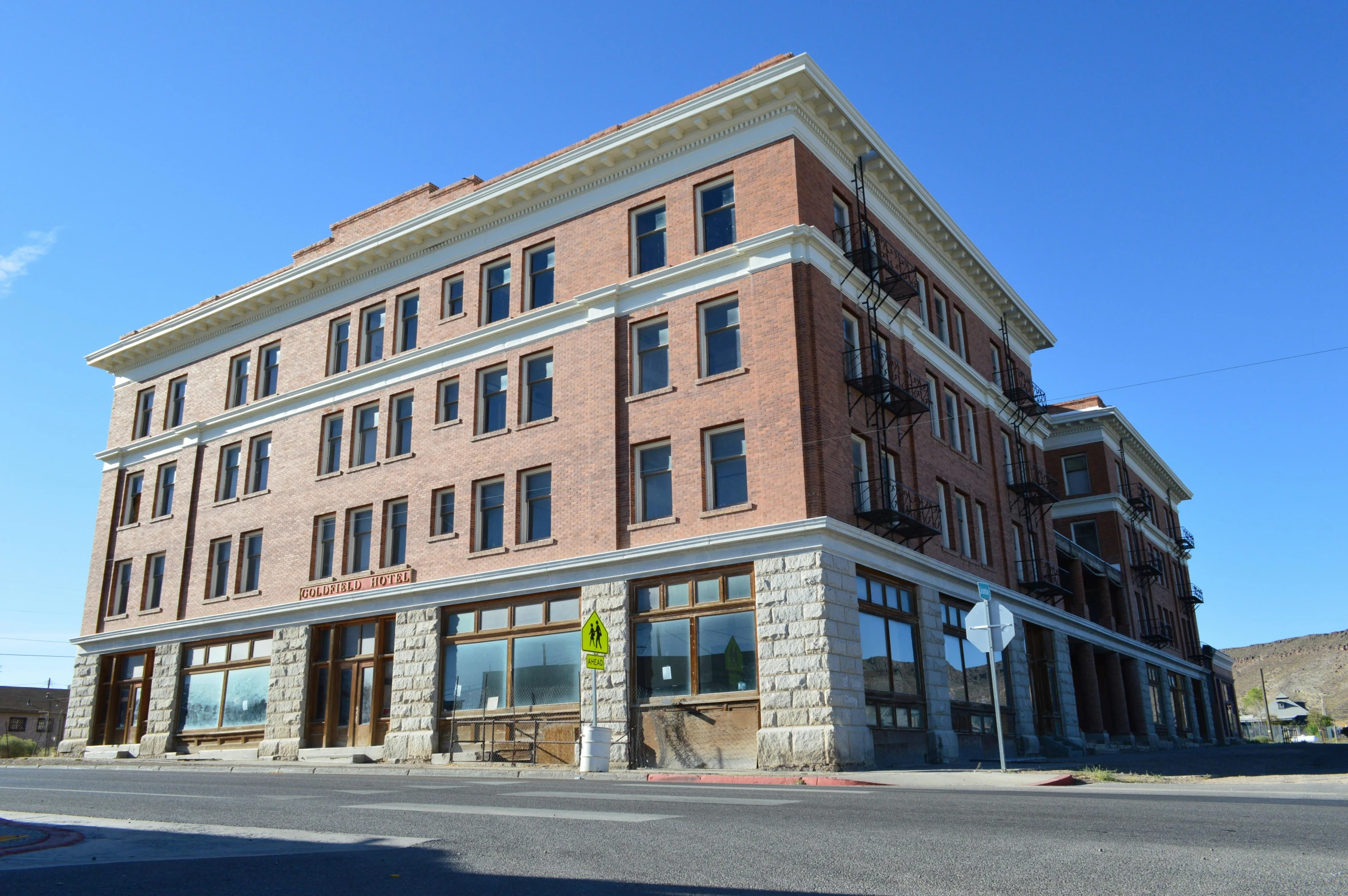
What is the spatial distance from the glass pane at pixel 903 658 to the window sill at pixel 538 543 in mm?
8647

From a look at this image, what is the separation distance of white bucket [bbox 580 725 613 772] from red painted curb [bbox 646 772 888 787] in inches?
53.3

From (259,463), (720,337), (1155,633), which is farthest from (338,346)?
(1155,633)

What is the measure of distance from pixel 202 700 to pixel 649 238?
67.4 ft

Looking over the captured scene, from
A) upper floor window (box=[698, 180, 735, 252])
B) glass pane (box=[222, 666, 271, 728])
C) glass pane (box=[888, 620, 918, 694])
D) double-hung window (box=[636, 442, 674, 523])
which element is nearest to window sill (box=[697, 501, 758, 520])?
double-hung window (box=[636, 442, 674, 523])

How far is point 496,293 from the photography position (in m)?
30.0

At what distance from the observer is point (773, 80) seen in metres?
24.5

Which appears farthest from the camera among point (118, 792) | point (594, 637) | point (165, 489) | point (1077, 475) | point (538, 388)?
point (1077, 475)

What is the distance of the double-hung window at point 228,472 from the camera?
114 ft

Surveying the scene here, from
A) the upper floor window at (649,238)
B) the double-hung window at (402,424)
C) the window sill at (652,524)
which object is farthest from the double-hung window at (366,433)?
the window sill at (652,524)

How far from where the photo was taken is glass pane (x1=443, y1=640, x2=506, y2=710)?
26.1 metres

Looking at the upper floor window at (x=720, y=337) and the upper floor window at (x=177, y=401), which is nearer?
the upper floor window at (x=720, y=337)

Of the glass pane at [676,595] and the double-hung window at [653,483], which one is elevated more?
the double-hung window at [653,483]

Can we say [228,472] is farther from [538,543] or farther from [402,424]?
[538,543]

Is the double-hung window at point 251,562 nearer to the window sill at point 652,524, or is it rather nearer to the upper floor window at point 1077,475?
the window sill at point 652,524
